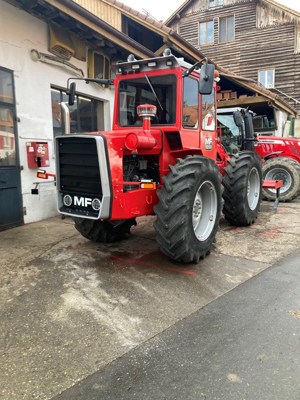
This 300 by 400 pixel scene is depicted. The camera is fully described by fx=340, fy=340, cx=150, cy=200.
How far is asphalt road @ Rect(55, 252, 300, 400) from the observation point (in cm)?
209

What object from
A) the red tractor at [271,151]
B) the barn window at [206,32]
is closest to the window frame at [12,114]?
the red tractor at [271,151]

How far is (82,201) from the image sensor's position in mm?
3994

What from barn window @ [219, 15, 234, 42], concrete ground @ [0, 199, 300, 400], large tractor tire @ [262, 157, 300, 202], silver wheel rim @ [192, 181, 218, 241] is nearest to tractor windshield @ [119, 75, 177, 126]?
silver wheel rim @ [192, 181, 218, 241]

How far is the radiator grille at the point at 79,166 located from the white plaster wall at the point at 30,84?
2424 millimetres

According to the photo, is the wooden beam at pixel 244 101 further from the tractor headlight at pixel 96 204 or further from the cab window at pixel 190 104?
the tractor headlight at pixel 96 204

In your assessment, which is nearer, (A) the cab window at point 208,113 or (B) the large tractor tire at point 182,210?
(B) the large tractor tire at point 182,210

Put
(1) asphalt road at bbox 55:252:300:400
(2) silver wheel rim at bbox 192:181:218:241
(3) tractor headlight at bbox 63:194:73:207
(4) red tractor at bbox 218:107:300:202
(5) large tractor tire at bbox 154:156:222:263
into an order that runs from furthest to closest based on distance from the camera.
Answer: (4) red tractor at bbox 218:107:300:202 → (2) silver wheel rim at bbox 192:181:218:241 → (3) tractor headlight at bbox 63:194:73:207 → (5) large tractor tire at bbox 154:156:222:263 → (1) asphalt road at bbox 55:252:300:400

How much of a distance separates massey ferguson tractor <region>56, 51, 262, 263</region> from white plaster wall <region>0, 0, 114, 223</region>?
2029 mm

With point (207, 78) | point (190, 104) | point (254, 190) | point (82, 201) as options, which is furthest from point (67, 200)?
point (254, 190)

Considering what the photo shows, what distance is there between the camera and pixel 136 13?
9.21 meters

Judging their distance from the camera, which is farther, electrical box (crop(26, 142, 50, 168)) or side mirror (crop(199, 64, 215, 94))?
electrical box (crop(26, 142, 50, 168))

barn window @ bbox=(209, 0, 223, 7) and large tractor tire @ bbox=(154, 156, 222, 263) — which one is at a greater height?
barn window @ bbox=(209, 0, 223, 7)

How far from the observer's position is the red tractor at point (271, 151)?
8.13 m

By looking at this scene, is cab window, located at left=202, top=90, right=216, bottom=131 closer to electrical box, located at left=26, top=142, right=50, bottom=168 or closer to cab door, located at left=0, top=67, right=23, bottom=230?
electrical box, located at left=26, top=142, right=50, bottom=168
